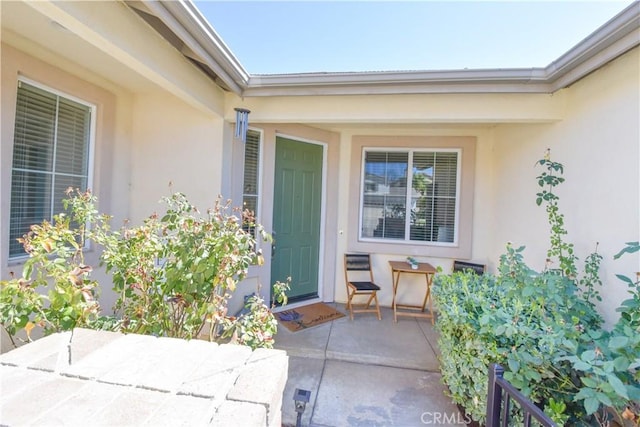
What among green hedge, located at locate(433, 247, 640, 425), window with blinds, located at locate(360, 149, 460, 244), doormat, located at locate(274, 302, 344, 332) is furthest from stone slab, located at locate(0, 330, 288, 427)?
window with blinds, located at locate(360, 149, 460, 244)

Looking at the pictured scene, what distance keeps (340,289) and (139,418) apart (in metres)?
3.75

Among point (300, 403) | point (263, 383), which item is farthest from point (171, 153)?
point (263, 383)

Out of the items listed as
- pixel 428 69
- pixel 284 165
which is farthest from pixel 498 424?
pixel 284 165

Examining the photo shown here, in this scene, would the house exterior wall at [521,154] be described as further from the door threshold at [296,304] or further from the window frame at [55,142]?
the window frame at [55,142]

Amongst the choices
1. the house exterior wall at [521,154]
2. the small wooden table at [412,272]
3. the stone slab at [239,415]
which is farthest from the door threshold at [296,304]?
the stone slab at [239,415]

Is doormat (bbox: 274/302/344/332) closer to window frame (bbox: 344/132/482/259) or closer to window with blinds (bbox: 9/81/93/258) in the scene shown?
window frame (bbox: 344/132/482/259)

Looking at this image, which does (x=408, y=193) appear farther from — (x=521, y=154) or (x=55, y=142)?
(x=55, y=142)

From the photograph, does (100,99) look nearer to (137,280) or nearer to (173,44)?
(173,44)

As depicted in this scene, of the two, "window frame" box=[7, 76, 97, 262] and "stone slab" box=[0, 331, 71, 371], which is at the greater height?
"window frame" box=[7, 76, 97, 262]

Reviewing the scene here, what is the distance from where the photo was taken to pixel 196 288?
155 centimetres

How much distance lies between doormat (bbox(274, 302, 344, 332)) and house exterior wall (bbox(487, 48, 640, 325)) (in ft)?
8.00

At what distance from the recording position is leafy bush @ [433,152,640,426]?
1.29 meters

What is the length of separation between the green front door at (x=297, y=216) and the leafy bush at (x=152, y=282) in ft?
7.02

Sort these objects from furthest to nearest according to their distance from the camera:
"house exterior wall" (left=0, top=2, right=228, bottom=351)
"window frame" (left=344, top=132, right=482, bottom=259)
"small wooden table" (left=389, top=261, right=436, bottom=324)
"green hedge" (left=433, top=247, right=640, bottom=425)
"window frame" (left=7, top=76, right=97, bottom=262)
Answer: "window frame" (left=344, top=132, right=482, bottom=259)
"small wooden table" (left=389, top=261, right=436, bottom=324)
"window frame" (left=7, top=76, right=97, bottom=262)
"house exterior wall" (left=0, top=2, right=228, bottom=351)
"green hedge" (left=433, top=247, right=640, bottom=425)
